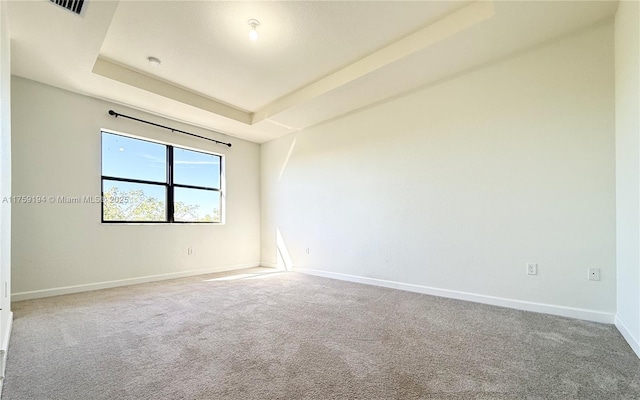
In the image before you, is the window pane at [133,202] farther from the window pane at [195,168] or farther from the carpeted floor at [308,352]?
the carpeted floor at [308,352]

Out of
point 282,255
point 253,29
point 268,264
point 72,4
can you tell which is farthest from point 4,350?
point 268,264

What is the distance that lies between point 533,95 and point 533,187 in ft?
2.99

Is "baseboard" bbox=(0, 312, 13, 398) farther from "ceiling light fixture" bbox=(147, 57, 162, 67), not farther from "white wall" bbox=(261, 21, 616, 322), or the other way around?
"white wall" bbox=(261, 21, 616, 322)

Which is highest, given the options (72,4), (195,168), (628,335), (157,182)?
(72,4)

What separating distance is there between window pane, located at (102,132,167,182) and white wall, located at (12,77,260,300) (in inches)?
5.4

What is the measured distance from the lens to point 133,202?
4.11 m

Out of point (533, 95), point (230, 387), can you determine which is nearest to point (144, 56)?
point (230, 387)

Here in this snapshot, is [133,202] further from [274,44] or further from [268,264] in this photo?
[274,44]

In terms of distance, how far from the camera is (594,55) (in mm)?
2461

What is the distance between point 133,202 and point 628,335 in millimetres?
5472

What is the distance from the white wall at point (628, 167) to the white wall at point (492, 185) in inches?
6.0

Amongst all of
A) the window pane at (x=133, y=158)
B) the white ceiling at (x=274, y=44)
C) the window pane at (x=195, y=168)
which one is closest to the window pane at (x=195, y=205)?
the window pane at (x=195, y=168)

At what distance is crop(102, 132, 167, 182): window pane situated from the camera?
3895mm

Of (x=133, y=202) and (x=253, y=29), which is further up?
(x=253, y=29)
